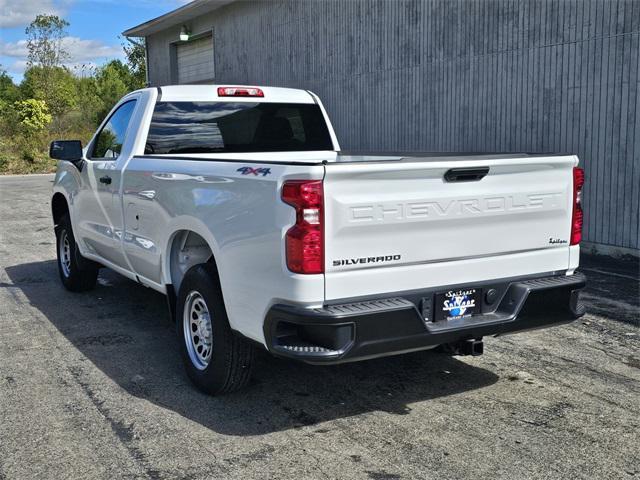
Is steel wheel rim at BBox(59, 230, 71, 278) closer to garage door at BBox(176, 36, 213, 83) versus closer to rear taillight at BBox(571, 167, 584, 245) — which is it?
rear taillight at BBox(571, 167, 584, 245)

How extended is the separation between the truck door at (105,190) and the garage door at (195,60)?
1626 cm

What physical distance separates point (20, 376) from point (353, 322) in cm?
279

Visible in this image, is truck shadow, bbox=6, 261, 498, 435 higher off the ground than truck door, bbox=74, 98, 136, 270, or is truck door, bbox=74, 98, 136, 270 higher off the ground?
truck door, bbox=74, 98, 136, 270

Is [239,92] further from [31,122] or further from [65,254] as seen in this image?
[31,122]

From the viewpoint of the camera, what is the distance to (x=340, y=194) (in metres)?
3.70

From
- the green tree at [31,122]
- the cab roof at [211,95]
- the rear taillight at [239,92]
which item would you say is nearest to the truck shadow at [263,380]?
the cab roof at [211,95]

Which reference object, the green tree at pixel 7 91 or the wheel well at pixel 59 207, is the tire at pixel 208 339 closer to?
the wheel well at pixel 59 207

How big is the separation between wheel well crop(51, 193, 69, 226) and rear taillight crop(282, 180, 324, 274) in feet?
16.0

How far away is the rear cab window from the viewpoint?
6023 millimetres

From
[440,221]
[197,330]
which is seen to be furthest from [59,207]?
[440,221]

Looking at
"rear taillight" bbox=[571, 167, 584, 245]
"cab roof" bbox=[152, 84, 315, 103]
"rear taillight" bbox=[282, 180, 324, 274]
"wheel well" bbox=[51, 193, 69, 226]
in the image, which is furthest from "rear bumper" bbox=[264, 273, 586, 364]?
"wheel well" bbox=[51, 193, 69, 226]

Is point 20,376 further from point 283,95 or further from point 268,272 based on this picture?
point 283,95

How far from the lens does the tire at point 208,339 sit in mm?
4406

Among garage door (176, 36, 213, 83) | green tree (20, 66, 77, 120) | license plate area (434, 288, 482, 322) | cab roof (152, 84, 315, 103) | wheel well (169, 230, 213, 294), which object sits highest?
green tree (20, 66, 77, 120)
